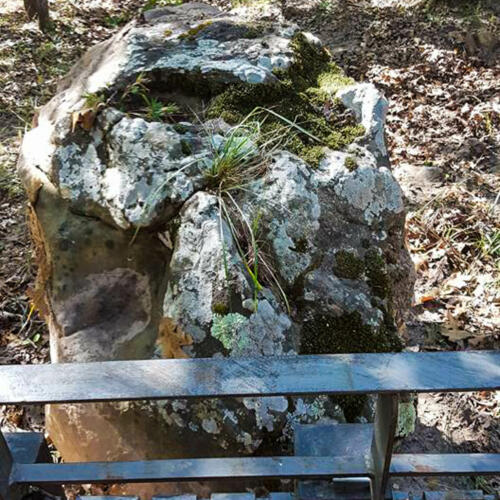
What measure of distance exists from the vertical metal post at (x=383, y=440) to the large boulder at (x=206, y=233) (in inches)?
25.2

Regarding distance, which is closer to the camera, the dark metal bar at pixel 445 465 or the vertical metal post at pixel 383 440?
the vertical metal post at pixel 383 440

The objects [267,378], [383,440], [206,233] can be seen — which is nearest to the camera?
[267,378]

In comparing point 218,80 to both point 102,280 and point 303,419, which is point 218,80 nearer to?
point 102,280

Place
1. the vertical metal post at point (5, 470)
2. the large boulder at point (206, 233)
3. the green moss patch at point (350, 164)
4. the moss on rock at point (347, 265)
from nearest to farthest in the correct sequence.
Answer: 1. the vertical metal post at point (5, 470)
2. the large boulder at point (206, 233)
3. the moss on rock at point (347, 265)
4. the green moss patch at point (350, 164)

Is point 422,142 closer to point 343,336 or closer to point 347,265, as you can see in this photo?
point 347,265

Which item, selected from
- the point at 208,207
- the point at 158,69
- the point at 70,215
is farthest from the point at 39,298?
the point at 158,69

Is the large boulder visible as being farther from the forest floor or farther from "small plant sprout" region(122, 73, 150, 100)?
the forest floor

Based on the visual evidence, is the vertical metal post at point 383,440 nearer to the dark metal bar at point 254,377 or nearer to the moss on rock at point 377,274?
the dark metal bar at point 254,377

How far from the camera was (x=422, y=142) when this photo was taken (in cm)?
567

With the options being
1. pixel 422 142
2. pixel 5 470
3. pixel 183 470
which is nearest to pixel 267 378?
pixel 183 470

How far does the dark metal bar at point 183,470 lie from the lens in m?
1.77

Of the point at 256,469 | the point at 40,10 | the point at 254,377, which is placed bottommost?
the point at 40,10

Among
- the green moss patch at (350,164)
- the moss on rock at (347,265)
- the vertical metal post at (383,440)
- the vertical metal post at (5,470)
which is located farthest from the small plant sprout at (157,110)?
the vertical metal post at (383,440)

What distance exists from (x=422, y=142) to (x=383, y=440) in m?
4.55
